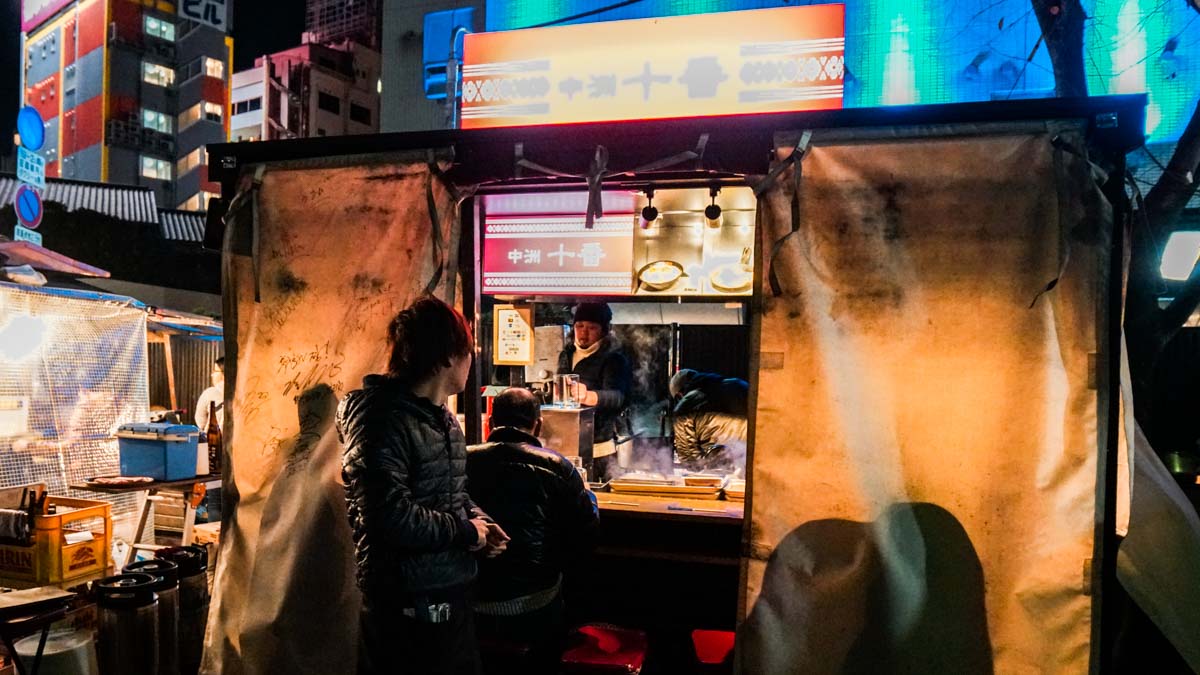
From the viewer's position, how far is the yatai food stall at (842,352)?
10.8ft

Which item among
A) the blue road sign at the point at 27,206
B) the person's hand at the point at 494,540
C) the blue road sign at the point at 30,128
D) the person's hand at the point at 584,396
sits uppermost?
the blue road sign at the point at 30,128

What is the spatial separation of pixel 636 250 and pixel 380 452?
5.62 metres

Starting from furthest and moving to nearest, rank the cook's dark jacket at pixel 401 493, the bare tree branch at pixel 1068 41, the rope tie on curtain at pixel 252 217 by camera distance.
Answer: the bare tree branch at pixel 1068 41
the rope tie on curtain at pixel 252 217
the cook's dark jacket at pixel 401 493

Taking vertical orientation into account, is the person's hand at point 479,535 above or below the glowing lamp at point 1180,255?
below

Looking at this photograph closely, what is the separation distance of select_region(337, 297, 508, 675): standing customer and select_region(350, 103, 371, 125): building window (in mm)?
46956

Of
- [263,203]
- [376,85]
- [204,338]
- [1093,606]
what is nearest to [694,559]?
[1093,606]

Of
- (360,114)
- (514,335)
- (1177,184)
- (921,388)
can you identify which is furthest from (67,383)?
(360,114)

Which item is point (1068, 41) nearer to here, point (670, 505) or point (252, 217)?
point (670, 505)

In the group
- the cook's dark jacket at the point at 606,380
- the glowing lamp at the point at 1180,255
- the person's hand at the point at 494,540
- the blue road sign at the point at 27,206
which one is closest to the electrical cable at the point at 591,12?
the cook's dark jacket at the point at 606,380

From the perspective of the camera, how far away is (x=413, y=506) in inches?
122

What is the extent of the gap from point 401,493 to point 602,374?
4.36 meters

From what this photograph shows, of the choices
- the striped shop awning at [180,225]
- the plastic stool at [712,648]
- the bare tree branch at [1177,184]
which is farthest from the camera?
the striped shop awning at [180,225]

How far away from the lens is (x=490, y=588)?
4.00m

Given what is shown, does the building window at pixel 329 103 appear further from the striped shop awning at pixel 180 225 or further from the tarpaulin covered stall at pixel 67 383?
the tarpaulin covered stall at pixel 67 383
